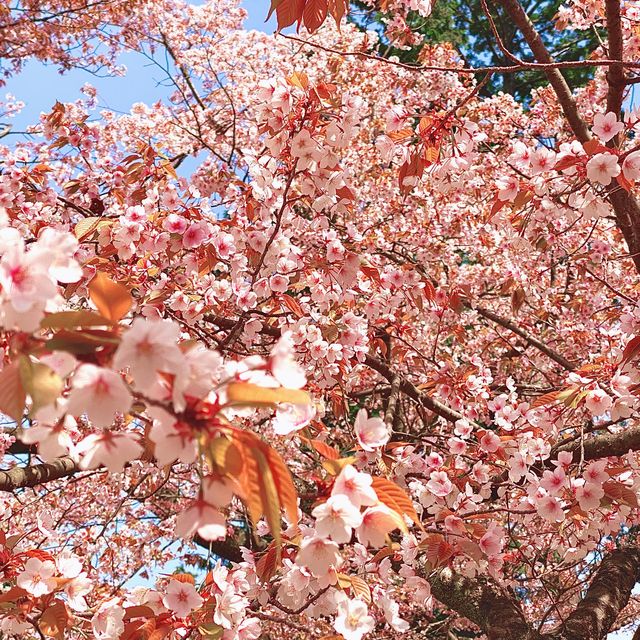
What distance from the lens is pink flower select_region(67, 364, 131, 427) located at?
68 centimetres

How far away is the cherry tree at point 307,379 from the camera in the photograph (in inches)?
28.5

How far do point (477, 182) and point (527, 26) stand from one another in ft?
10.8

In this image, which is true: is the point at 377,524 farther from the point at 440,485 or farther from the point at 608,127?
the point at 608,127

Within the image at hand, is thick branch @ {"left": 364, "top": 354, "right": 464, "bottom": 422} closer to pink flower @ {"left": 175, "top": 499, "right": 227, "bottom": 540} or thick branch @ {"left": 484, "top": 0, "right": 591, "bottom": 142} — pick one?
thick branch @ {"left": 484, "top": 0, "right": 591, "bottom": 142}

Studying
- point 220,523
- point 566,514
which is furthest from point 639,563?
point 220,523

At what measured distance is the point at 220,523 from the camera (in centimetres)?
75

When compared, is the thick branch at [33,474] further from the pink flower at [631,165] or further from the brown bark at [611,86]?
the brown bark at [611,86]

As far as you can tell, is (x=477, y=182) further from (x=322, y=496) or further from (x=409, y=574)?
(x=322, y=496)

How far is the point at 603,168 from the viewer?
176 cm

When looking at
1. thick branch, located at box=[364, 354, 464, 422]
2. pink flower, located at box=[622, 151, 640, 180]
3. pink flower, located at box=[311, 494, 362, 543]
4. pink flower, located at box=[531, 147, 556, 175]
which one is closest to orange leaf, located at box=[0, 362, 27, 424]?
pink flower, located at box=[311, 494, 362, 543]

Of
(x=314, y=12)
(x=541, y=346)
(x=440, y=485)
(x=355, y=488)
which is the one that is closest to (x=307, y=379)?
(x=440, y=485)

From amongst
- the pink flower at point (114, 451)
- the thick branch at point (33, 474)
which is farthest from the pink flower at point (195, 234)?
the pink flower at point (114, 451)

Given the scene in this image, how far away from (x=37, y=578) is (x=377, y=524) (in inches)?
39.8

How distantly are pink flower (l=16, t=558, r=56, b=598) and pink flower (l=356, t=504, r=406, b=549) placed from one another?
0.94 metres
